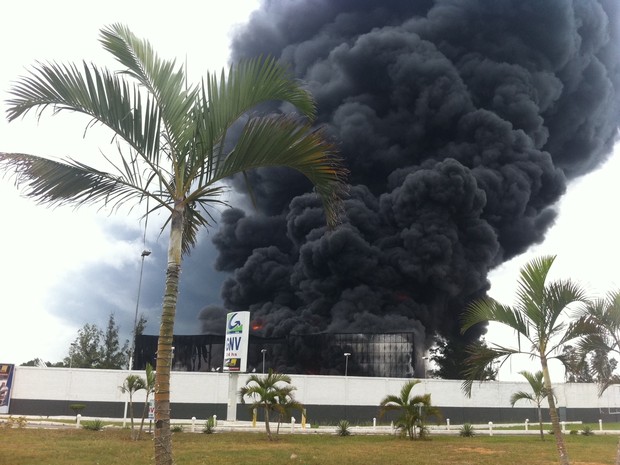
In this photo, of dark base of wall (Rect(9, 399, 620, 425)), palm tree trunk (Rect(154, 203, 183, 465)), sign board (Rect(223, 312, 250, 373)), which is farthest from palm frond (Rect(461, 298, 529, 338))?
dark base of wall (Rect(9, 399, 620, 425))

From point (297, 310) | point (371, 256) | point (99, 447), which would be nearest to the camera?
point (99, 447)

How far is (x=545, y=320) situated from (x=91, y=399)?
3881cm

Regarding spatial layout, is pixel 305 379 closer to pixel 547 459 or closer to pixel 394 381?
pixel 394 381

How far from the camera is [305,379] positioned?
42562 mm

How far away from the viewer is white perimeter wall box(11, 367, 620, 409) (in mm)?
40188

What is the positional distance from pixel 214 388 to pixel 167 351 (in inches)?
1478

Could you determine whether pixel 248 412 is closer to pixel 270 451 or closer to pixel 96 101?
pixel 270 451

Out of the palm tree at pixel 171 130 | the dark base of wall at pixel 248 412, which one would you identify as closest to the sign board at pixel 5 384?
the dark base of wall at pixel 248 412

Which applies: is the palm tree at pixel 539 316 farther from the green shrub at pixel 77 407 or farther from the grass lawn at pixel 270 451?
the green shrub at pixel 77 407

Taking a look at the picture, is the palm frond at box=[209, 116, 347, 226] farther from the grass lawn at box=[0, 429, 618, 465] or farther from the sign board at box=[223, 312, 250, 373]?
the sign board at box=[223, 312, 250, 373]

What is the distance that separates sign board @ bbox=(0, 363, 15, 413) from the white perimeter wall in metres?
1.33

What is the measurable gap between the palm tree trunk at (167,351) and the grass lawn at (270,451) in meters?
8.29

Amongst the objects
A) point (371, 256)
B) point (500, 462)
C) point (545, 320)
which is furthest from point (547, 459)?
point (371, 256)

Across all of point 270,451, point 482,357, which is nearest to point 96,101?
point 482,357
